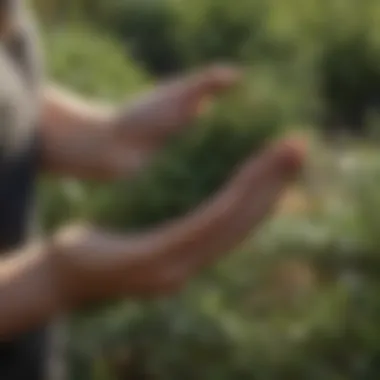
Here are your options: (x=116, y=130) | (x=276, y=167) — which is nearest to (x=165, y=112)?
(x=116, y=130)

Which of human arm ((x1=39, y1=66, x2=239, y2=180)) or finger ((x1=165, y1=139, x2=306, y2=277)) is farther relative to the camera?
human arm ((x1=39, y1=66, x2=239, y2=180))

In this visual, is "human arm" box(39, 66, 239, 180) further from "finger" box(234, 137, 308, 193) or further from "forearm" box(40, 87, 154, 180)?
"finger" box(234, 137, 308, 193)

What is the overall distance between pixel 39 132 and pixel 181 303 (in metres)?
0.15

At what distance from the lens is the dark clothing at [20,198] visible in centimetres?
63

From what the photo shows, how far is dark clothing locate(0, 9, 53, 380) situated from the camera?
0.63 m

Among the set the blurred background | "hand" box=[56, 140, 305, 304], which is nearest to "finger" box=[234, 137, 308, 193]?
"hand" box=[56, 140, 305, 304]

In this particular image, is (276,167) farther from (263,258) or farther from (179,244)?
(263,258)

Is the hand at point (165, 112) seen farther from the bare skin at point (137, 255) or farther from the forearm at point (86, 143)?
the bare skin at point (137, 255)

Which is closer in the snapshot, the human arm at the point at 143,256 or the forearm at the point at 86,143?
the human arm at the point at 143,256

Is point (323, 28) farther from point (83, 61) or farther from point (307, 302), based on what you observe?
point (307, 302)

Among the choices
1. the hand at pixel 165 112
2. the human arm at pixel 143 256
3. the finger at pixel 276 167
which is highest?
the hand at pixel 165 112

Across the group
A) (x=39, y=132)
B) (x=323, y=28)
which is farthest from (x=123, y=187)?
(x=323, y=28)

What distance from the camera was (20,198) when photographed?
2.11 feet

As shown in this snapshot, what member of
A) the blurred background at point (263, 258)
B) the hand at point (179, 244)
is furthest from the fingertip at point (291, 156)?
the blurred background at point (263, 258)
